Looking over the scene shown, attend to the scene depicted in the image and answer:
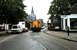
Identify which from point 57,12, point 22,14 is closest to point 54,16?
point 57,12

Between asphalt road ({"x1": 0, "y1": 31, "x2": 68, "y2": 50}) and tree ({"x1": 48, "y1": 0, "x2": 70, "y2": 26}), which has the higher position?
tree ({"x1": 48, "y1": 0, "x2": 70, "y2": 26})

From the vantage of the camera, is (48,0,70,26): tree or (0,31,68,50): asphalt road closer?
(0,31,68,50): asphalt road

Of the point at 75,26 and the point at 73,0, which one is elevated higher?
the point at 73,0

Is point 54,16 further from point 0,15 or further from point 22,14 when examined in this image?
point 0,15

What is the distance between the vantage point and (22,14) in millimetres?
72375

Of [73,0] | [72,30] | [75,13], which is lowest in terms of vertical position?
[72,30]

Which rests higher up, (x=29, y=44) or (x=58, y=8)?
(x=58, y=8)

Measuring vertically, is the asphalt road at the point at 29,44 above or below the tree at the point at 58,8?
below

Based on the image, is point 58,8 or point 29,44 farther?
point 58,8

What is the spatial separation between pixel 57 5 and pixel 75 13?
26618 mm

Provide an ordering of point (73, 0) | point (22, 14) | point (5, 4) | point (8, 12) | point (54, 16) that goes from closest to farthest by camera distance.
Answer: point (5, 4)
point (8, 12)
point (22, 14)
point (73, 0)
point (54, 16)

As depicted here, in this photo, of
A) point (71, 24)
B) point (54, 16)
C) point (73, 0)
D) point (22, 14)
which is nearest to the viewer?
point (71, 24)

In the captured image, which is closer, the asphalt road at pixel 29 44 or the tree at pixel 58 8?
the asphalt road at pixel 29 44

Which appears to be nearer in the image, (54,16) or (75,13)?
(75,13)
